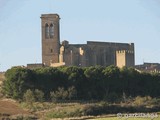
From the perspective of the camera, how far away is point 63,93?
2891 inches

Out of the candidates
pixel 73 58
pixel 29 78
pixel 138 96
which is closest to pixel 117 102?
pixel 138 96

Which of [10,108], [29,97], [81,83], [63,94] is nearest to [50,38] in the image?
[81,83]

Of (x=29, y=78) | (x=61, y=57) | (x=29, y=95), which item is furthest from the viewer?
(x=61, y=57)

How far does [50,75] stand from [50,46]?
85.7ft

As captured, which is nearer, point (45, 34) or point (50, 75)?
point (50, 75)

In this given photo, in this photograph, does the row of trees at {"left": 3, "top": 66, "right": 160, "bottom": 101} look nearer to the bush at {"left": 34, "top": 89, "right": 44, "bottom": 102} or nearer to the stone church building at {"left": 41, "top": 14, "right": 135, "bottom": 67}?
the bush at {"left": 34, "top": 89, "right": 44, "bottom": 102}

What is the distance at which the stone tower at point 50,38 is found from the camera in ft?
334

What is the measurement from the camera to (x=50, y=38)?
103 m

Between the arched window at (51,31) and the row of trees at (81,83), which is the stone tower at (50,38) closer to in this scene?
the arched window at (51,31)

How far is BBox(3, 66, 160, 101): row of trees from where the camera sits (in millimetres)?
73969

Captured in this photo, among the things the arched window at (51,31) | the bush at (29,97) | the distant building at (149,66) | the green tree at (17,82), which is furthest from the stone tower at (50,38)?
the bush at (29,97)

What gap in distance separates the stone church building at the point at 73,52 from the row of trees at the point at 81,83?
19.9 meters

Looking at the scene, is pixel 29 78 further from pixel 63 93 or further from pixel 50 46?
pixel 50 46

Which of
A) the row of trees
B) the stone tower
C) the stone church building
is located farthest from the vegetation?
the stone tower
